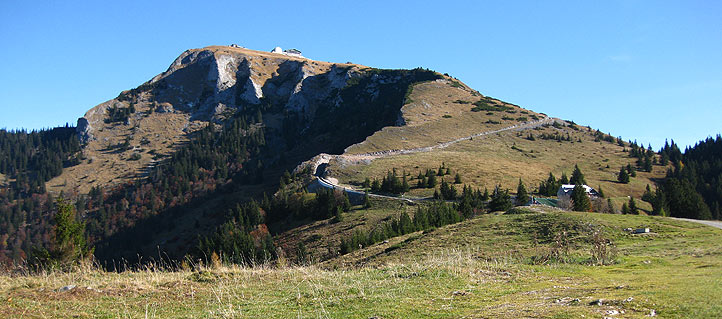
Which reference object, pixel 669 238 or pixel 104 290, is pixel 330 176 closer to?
pixel 669 238

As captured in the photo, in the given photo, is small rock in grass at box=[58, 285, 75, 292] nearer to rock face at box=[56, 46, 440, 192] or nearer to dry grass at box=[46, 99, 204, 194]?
rock face at box=[56, 46, 440, 192]

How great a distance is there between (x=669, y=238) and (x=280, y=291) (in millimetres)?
21514

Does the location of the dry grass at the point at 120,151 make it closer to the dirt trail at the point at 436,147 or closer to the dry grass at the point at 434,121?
the dry grass at the point at 434,121

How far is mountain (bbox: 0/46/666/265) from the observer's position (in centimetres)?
6831

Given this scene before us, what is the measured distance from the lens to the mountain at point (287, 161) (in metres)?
68.3

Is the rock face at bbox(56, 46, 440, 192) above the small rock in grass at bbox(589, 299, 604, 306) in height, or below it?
above

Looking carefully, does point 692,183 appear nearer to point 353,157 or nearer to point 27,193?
point 353,157

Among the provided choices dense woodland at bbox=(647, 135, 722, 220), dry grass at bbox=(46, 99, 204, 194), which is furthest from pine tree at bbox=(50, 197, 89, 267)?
dry grass at bbox=(46, 99, 204, 194)

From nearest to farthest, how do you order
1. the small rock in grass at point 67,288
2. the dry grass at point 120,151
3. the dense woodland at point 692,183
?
the small rock in grass at point 67,288
the dense woodland at point 692,183
the dry grass at point 120,151

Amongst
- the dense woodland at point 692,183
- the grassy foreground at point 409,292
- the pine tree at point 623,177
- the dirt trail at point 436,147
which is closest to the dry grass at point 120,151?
the dirt trail at point 436,147

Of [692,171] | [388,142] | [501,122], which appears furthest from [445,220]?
[501,122]

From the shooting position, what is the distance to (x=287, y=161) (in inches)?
5851

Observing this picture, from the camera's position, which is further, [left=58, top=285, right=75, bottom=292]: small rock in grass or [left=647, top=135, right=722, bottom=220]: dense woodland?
[left=647, top=135, right=722, bottom=220]: dense woodland

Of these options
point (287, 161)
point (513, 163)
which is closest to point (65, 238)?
point (513, 163)
